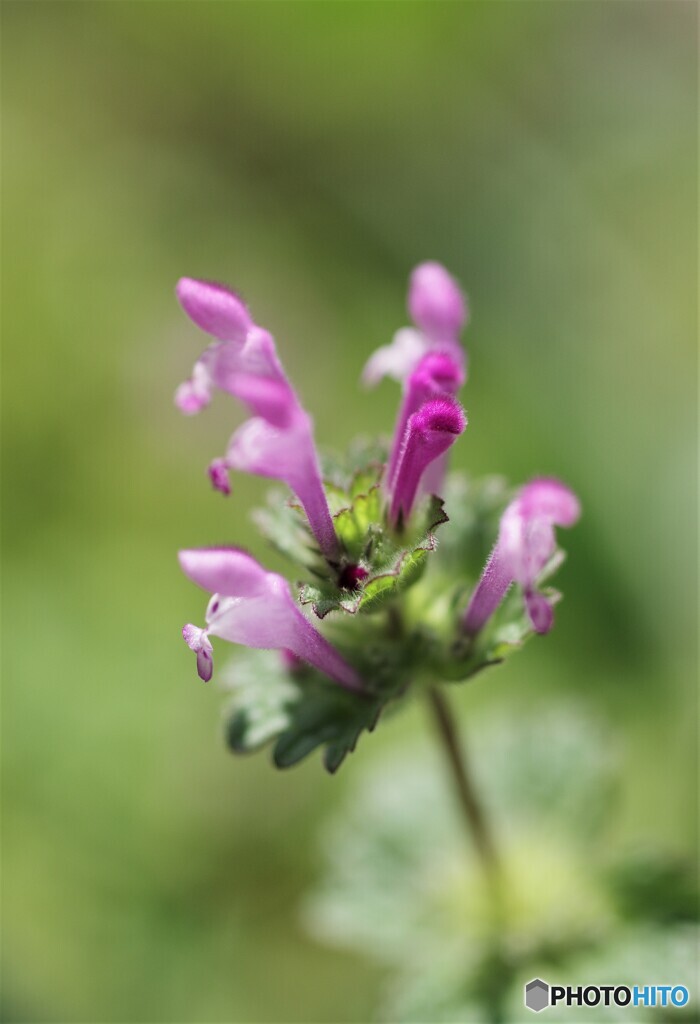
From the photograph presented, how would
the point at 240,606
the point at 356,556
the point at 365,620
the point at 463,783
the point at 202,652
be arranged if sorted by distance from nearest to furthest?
the point at 202,652
the point at 240,606
the point at 356,556
the point at 365,620
the point at 463,783

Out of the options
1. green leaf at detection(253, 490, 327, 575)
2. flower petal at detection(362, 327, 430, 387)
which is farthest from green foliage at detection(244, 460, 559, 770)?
flower petal at detection(362, 327, 430, 387)

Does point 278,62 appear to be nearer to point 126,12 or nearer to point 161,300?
point 126,12

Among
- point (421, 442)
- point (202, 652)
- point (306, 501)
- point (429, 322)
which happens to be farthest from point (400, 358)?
point (202, 652)

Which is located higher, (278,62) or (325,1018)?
(278,62)

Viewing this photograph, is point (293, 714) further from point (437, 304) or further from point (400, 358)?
point (437, 304)

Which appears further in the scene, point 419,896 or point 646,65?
point 646,65

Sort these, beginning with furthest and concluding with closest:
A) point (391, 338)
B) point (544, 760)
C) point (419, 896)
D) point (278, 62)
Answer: point (278, 62) < point (391, 338) < point (544, 760) < point (419, 896)

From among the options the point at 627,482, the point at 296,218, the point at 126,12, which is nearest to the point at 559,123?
the point at 296,218

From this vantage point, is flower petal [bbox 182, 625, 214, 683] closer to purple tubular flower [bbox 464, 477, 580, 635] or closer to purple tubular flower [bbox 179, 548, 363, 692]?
purple tubular flower [bbox 179, 548, 363, 692]
